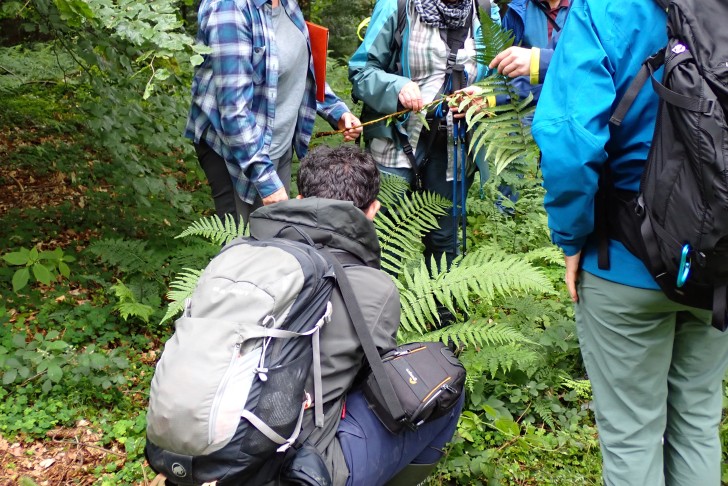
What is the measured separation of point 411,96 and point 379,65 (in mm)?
383

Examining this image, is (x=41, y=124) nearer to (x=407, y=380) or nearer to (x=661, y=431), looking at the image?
(x=407, y=380)

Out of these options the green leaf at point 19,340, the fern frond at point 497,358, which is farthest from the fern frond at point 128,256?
the fern frond at point 497,358

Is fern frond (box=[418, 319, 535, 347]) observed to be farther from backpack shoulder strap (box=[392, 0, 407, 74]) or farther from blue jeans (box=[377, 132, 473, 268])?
backpack shoulder strap (box=[392, 0, 407, 74])

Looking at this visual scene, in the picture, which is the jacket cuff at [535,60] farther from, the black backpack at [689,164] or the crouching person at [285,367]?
the crouching person at [285,367]

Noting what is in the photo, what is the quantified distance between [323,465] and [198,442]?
1.32 ft

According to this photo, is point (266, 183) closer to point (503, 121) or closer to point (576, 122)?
point (503, 121)

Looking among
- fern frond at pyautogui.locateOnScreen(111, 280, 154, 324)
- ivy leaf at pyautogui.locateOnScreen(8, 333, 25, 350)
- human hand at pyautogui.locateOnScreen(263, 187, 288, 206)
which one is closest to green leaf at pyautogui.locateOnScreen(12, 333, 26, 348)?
ivy leaf at pyautogui.locateOnScreen(8, 333, 25, 350)

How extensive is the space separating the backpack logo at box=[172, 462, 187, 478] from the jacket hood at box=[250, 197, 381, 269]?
2.38 feet

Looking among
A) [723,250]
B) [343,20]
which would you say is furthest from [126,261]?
[343,20]

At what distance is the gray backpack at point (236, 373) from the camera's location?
1623mm

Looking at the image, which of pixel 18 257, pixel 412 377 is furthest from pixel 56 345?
pixel 412 377

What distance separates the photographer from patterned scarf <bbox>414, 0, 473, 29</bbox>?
10.7 ft

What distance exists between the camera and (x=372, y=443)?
6.70ft

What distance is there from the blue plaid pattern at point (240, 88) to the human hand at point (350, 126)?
1.85 ft
